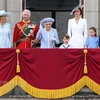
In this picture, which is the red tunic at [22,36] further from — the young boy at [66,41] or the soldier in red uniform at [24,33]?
the young boy at [66,41]

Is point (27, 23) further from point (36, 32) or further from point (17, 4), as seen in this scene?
point (17, 4)

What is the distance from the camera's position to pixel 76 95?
9.58 metres

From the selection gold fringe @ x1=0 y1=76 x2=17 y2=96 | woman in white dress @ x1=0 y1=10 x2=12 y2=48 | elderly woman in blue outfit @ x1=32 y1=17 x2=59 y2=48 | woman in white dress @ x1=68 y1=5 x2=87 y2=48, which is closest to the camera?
gold fringe @ x1=0 y1=76 x2=17 y2=96

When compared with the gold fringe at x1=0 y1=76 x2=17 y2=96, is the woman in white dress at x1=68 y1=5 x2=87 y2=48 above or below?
above

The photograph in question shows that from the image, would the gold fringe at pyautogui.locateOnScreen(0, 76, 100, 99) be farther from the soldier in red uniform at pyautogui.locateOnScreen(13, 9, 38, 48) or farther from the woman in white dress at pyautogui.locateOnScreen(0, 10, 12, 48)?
the soldier in red uniform at pyautogui.locateOnScreen(13, 9, 38, 48)

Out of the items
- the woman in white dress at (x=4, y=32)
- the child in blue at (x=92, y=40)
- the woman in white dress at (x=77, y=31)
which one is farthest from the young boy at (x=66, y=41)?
the woman in white dress at (x=4, y=32)

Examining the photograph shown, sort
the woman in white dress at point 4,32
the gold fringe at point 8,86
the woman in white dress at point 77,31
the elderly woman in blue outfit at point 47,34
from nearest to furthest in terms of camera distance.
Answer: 1. the gold fringe at point 8,86
2. the elderly woman in blue outfit at point 47,34
3. the woman in white dress at point 4,32
4. the woman in white dress at point 77,31

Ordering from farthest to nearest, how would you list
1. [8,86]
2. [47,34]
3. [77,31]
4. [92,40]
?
[77,31] < [92,40] < [47,34] < [8,86]

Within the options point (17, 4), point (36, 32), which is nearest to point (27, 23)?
point (36, 32)

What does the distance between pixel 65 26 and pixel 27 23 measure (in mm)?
3589

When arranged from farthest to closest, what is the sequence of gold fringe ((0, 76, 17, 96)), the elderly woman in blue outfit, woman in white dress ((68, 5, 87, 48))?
woman in white dress ((68, 5, 87, 48))
the elderly woman in blue outfit
gold fringe ((0, 76, 17, 96))

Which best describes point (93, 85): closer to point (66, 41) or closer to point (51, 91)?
point (51, 91)

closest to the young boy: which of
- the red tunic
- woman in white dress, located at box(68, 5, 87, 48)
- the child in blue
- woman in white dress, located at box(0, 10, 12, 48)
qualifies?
woman in white dress, located at box(68, 5, 87, 48)

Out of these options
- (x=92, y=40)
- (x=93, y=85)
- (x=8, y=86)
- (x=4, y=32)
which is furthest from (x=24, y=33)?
(x=93, y=85)
